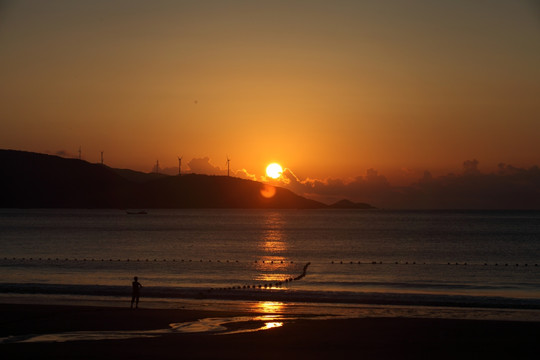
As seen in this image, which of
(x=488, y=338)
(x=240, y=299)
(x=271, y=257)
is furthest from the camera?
(x=271, y=257)

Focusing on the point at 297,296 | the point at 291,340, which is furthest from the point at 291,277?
the point at 291,340

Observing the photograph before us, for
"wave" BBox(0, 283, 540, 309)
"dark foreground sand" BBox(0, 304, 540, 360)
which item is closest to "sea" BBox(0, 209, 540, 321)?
"wave" BBox(0, 283, 540, 309)

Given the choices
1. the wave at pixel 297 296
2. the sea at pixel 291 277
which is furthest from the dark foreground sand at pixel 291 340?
the wave at pixel 297 296

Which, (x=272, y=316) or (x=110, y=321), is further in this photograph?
(x=272, y=316)

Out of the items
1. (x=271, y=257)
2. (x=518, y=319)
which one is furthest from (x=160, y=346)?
(x=271, y=257)

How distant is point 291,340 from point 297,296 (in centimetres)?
1658

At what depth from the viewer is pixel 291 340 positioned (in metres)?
24.4

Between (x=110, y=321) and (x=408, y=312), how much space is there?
15.4 meters

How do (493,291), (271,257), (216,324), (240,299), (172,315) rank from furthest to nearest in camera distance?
(271,257) < (493,291) < (240,299) < (172,315) < (216,324)

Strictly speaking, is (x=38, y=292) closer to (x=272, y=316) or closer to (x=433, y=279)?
(x=272, y=316)

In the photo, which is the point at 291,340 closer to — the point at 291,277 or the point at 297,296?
the point at 297,296

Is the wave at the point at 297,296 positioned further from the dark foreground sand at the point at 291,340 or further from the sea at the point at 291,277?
the dark foreground sand at the point at 291,340

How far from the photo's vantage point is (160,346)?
23391 mm

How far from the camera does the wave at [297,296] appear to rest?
38625 mm
